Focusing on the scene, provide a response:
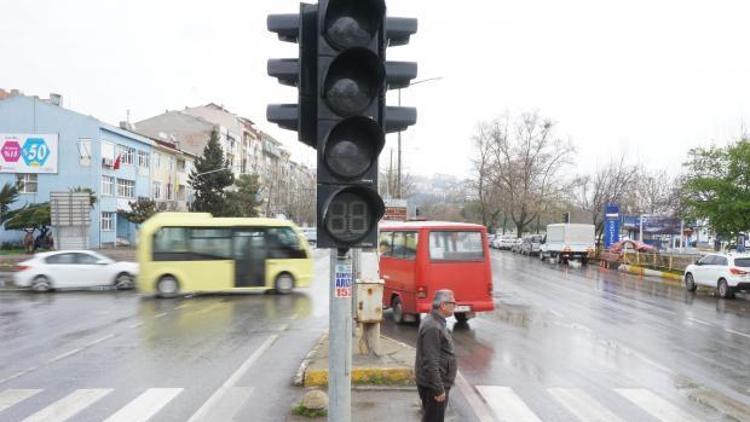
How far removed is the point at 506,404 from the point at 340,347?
4.53 m

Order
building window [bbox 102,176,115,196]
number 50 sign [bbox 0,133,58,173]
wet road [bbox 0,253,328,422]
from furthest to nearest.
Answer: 1. building window [bbox 102,176,115,196]
2. number 50 sign [bbox 0,133,58,173]
3. wet road [bbox 0,253,328,422]

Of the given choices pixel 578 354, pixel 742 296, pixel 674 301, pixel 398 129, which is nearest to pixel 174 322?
pixel 578 354

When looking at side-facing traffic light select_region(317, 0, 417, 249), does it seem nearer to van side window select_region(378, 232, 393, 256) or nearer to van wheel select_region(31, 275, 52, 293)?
van side window select_region(378, 232, 393, 256)

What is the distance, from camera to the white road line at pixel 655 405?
8.13 meters

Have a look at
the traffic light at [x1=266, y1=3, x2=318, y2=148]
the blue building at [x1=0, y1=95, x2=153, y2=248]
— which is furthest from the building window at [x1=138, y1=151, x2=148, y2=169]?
the traffic light at [x1=266, y1=3, x2=318, y2=148]

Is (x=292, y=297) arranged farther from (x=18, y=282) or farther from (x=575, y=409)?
(x=575, y=409)

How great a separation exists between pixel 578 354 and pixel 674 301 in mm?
12712

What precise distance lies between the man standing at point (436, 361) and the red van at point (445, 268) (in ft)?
28.5

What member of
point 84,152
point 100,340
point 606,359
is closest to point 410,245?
point 606,359

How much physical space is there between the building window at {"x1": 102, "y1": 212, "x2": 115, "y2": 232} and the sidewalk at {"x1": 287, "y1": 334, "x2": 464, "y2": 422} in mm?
48930

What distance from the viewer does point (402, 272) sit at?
52.2 ft

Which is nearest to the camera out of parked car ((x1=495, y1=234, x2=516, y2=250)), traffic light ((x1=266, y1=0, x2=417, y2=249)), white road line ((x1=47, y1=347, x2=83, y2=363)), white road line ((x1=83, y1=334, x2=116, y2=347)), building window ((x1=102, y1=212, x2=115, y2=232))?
traffic light ((x1=266, y1=0, x2=417, y2=249))

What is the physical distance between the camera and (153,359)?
11.4 metres

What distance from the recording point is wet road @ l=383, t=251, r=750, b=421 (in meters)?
8.59
